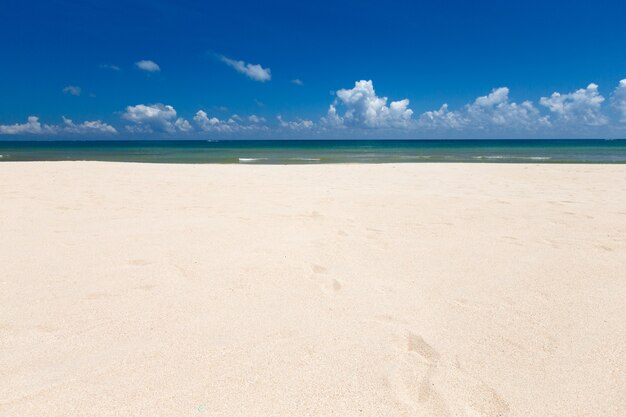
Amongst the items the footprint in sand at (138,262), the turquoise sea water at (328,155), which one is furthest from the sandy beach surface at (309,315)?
the turquoise sea water at (328,155)

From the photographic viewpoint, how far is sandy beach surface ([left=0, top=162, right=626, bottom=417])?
77.1 inches

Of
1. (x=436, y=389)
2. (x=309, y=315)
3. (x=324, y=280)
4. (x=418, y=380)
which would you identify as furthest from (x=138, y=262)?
(x=436, y=389)

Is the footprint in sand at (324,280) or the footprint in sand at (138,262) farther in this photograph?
the footprint in sand at (138,262)

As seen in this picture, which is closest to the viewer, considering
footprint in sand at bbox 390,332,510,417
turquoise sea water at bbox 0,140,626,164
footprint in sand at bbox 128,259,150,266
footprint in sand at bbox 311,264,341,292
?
footprint in sand at bbox 390,332,510,417

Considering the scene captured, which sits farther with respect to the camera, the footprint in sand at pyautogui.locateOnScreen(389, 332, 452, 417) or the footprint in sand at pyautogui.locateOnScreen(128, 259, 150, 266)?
the footprint in sand at pyautogui.locateOnScreen(128, 259, 150, 266)

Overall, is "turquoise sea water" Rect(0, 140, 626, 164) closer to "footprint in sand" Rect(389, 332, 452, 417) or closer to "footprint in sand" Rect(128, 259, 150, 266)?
"footprint in sand" Rect(128, 259, 150, 266)

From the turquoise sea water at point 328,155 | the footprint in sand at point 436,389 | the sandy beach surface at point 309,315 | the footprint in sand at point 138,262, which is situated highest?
the turquoise sea water at point 328,155

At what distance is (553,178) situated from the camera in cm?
1178

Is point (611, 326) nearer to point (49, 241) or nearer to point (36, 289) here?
point (36, 289)

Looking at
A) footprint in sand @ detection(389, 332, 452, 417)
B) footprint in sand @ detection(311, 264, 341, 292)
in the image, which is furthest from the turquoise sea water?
footprint in sand @ detection(389, 332, 452, 417)

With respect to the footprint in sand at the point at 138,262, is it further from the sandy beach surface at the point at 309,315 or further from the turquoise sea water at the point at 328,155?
the turquoise sea water at the point at 328,155

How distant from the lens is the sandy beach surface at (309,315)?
1.96m

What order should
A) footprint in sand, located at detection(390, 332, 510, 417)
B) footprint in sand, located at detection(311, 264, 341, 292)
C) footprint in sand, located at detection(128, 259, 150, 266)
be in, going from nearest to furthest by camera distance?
footprint in sand, located at detection(390, 332, 510, 417) → footprint in sand, located at detection(311, 264, 341, 292) → footprint in sand, located at detection(128, 259, 150, 266)

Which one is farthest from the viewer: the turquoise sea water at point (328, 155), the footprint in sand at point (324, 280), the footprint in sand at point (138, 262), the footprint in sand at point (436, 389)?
the turquoise sea water at point (328, 155)
